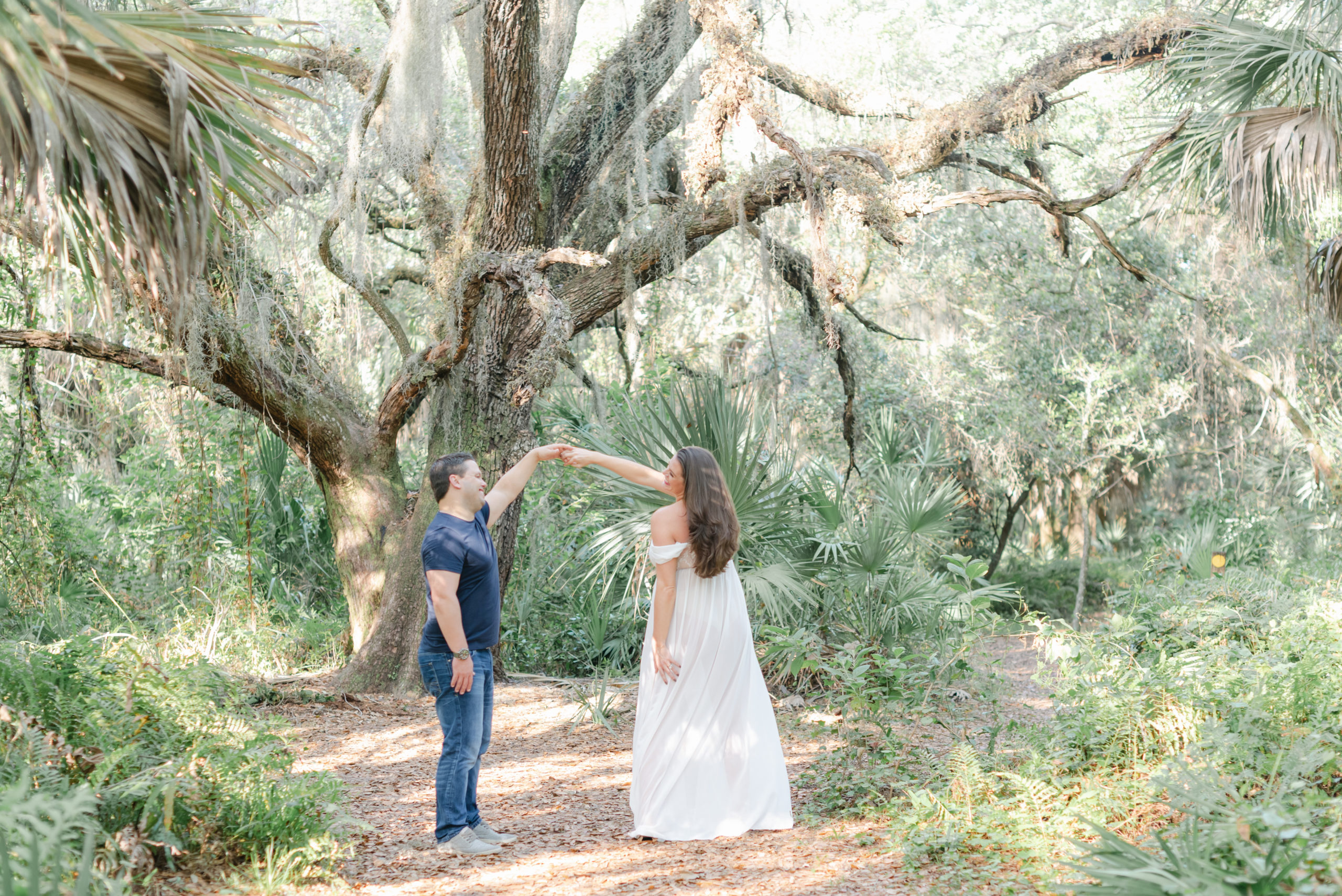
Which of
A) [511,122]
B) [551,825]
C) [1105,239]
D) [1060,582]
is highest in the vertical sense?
[511,122]

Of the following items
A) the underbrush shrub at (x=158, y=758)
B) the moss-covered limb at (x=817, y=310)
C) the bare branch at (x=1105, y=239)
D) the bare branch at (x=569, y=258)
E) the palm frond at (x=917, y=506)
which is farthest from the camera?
the moss-covered limb at (x=817, y=310)

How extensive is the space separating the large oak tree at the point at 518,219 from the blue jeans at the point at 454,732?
307 cm

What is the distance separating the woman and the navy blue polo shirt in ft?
2.38

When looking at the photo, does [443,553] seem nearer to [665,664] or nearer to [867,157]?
[665,664]

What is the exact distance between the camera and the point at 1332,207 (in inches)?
457

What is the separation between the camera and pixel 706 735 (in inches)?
188

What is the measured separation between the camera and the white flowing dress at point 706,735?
4.73m

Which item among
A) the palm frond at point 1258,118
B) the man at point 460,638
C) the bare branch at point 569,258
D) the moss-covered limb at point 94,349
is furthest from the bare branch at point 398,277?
the palm frond at point 1258,118

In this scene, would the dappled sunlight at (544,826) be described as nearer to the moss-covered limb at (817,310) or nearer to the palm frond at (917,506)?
the palm frond at (917,506)

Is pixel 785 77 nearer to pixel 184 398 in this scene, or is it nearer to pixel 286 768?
pixel 184 398

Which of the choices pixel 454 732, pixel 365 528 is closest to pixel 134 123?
pixel 454 732

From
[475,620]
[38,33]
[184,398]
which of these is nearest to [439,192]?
[184,398]

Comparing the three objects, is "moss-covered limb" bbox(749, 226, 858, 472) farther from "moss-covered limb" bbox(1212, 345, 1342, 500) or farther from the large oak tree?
"moss-covered limb" bbox(1212, 345, 1342, 500)

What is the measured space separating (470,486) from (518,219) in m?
3.95
